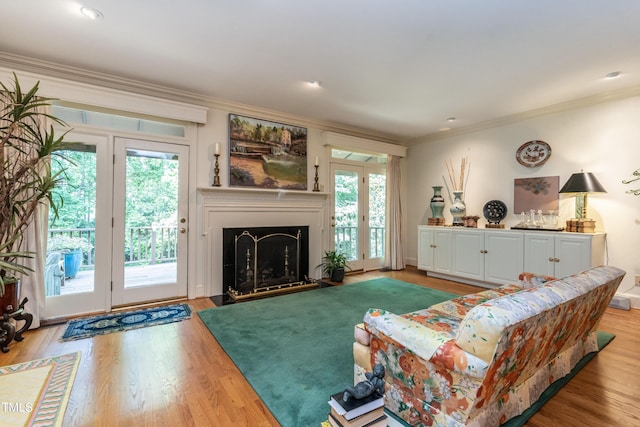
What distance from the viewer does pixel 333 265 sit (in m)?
4.74

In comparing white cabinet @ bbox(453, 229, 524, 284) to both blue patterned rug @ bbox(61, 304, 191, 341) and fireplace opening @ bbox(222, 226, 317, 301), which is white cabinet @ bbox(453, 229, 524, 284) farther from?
blue patterned rug @ bbox(61, 304, 191, 341)

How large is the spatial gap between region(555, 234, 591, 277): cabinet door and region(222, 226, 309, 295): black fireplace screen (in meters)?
3.28

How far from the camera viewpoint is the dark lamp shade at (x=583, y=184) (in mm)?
3557

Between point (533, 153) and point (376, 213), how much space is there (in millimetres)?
2611

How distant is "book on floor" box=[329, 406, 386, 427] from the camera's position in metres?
1.23

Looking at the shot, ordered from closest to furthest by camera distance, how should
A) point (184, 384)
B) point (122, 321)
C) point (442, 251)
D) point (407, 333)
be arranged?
point (407, 333) → point (184, 384) → point (122, 321) → point (442, 251)

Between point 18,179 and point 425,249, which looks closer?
point 18,179

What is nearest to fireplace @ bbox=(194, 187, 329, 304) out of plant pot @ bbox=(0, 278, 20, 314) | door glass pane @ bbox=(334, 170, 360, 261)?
door glass pane @ bbox=(334, 170, 360, 261)

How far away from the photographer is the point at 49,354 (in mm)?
2326

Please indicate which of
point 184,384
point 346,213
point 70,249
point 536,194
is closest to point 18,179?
point 70,249

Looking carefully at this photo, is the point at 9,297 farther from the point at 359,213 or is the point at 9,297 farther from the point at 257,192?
the point at 359,213

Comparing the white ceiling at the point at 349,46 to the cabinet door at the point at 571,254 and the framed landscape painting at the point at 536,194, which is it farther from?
the cabinet door at the point at 571,254

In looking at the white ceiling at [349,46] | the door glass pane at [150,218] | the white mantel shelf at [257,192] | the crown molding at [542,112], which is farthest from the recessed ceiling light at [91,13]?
the crown molding at [542,112]

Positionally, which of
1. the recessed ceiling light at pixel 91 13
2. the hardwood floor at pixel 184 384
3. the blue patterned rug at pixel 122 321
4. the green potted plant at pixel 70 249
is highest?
the recessed ceiling light at pixel 91 13
